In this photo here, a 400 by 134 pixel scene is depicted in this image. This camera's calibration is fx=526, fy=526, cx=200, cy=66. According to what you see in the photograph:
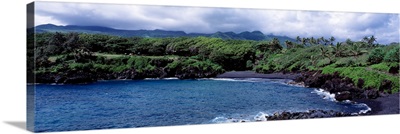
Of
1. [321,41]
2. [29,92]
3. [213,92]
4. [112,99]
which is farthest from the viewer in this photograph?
[321,41]

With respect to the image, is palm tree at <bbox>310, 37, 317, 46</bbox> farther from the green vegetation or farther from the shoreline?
the shoreline

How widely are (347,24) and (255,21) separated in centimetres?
256

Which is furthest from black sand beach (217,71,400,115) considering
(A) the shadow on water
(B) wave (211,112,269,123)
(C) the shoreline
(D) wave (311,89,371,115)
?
(A) the shadow on water

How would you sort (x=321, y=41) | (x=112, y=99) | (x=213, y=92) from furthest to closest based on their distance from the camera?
(x=321, y=41)
(x=213, y=92)
(x=112, y=99)

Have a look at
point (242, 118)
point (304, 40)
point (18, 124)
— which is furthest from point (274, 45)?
point (18, 124)

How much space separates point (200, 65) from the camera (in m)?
12.0

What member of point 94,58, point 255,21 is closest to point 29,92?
point 94,58

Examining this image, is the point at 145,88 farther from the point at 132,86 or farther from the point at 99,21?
the point at 99,21

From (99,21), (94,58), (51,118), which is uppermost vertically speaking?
(99,21)

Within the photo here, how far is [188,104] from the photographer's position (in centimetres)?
1135

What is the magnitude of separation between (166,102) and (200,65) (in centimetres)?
136

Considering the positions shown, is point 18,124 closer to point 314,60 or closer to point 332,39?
point 314,60

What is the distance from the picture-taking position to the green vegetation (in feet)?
34.4

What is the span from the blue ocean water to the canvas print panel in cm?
2
